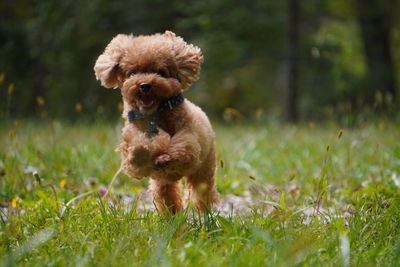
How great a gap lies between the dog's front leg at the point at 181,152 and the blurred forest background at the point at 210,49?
28.8 ft

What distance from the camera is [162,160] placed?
8.48 feet

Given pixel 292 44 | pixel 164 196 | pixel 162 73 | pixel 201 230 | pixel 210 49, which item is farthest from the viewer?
pixel 210 49

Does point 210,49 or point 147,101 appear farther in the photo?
point 210,49

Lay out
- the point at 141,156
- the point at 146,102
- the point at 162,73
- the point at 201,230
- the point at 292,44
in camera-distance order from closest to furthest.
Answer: the point at 141,156 < the point at 201,230 < the point at 146,102 < the point at 162,73 < the point at 292,44

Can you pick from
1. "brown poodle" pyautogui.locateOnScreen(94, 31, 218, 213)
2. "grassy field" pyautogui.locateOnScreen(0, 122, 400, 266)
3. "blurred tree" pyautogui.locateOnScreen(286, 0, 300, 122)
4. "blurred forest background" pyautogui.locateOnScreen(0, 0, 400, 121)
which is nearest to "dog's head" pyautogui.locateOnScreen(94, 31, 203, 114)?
"brown poodle" pyautogui.locateOnScreen(94, 31, 218, 213)

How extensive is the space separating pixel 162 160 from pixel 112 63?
2.54ft

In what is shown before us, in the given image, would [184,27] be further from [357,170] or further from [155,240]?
[155,240]

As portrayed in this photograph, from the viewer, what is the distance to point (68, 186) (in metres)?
4.25

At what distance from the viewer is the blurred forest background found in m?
12.0

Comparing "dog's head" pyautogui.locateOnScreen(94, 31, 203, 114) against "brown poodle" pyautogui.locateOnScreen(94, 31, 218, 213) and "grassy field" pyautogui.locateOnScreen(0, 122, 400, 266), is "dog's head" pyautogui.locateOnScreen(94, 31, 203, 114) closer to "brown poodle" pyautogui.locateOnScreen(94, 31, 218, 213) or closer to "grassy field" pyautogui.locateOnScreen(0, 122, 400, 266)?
"brown poodle" pyautogui.locateOnScreen(94, 31, 218, 213)

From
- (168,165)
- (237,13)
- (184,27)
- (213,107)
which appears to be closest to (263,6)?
(237,13)

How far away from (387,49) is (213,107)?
484 centimetres

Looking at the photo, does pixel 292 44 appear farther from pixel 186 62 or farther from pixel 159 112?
pixel 159 112

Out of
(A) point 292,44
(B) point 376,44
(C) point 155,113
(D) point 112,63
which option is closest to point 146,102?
(C) point 155,113
